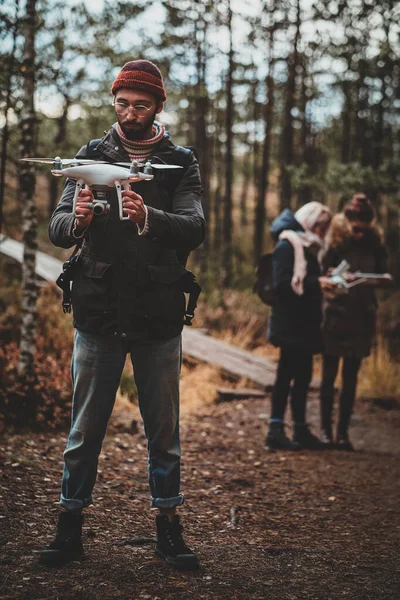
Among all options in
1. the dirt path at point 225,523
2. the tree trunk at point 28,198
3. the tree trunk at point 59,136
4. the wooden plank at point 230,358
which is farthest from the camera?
the tree trunk at point 59,136

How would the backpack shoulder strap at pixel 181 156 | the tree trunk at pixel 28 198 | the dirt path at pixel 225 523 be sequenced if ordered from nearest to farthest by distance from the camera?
the dirt path at pixel 225 523 → the backpack shoulder strap at pixel 181 156 → the tree trunk at pixel 28 198

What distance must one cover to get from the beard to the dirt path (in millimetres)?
2056

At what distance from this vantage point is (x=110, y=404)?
332cm

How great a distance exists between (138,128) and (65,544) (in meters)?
2.00

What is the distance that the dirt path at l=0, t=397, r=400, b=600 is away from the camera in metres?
3.10

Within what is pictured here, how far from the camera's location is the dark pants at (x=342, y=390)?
676 centimetres

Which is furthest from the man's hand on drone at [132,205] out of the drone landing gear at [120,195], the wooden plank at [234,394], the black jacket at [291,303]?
the wooden plank at [234,394]

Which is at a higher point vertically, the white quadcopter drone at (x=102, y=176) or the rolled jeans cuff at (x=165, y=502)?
the white quadcopter drone at (x=102, y=176)

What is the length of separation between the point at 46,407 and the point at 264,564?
336 centimetres

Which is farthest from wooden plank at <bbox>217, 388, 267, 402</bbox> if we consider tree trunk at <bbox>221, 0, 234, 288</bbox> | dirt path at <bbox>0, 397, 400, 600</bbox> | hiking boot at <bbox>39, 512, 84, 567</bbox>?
tree trunk at <bbox>221, 0, 234, 288</bbox>

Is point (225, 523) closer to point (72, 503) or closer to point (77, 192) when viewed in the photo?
point (72, 503)

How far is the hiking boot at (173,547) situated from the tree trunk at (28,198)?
11.5 ft

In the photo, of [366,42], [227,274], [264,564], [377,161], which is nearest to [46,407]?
[264,564]

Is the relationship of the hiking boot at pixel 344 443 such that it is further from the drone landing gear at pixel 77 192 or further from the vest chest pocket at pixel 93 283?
the drone landing gear at pixel 77 192
